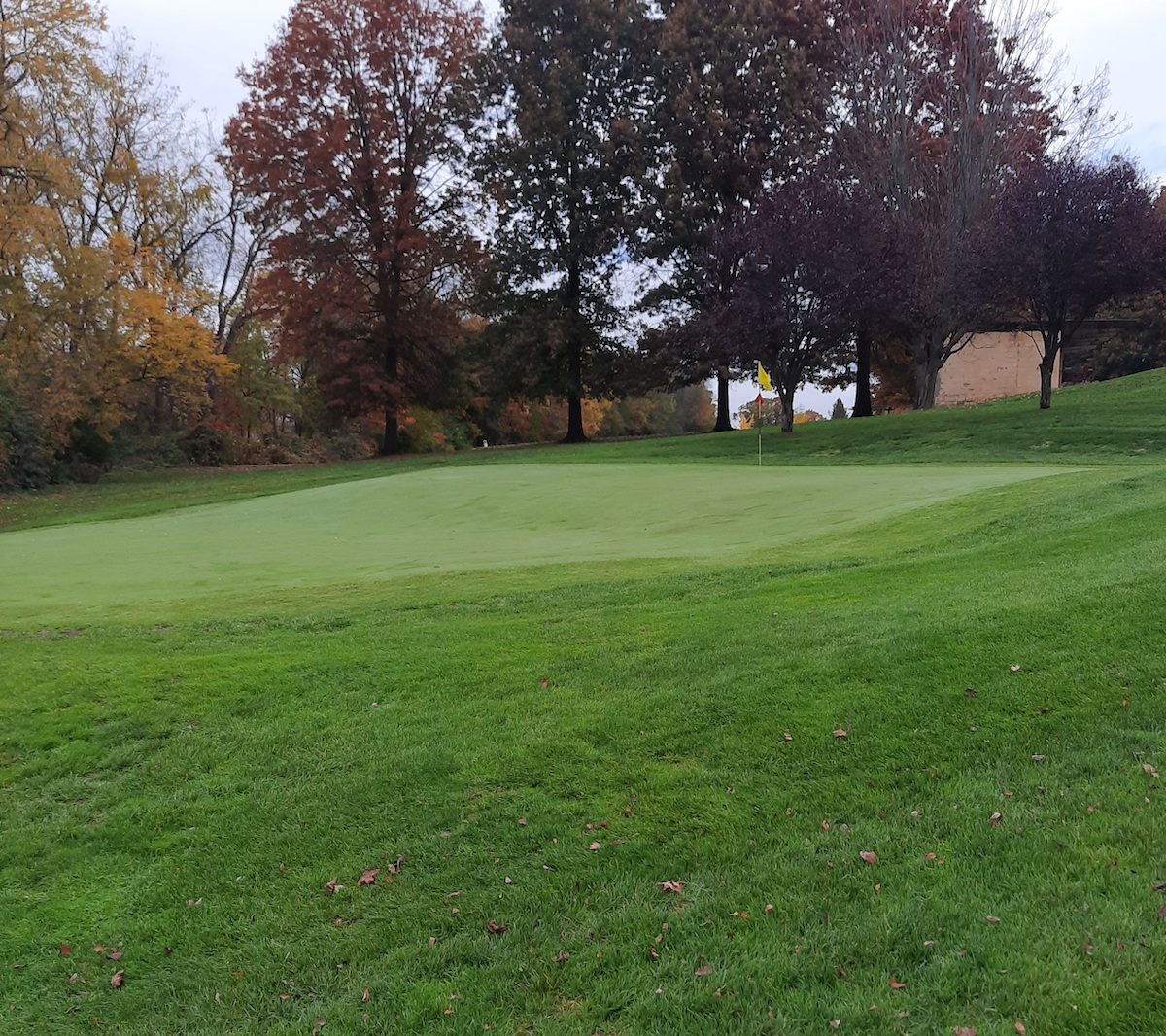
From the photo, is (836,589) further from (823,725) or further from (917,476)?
(917,476)

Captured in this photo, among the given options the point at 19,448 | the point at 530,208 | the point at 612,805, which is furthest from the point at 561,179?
the point at 612,805

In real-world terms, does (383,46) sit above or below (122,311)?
above

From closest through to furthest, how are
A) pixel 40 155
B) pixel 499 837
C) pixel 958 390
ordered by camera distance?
pixel 499 837 → pixel 40 155 → pixel 958 390

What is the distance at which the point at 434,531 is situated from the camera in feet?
37.8

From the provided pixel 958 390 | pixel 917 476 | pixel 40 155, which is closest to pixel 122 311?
pixel 40 155

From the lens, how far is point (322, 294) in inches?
1144

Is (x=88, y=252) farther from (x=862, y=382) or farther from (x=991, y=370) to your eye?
(x=991, y=370)

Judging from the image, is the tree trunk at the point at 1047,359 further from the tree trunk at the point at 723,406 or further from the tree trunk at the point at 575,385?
the tree trunk at the point at 575,385

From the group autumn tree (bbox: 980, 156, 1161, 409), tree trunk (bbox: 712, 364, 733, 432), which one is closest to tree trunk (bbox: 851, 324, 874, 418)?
tree trunk (bbox: 712, 364, 733, 432)

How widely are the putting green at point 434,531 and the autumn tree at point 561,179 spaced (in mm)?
15589

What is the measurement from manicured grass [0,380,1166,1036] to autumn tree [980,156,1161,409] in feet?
49.7

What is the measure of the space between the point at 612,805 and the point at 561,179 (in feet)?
99.1

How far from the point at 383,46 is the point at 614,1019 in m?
33.9

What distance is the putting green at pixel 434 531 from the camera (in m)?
8.36
